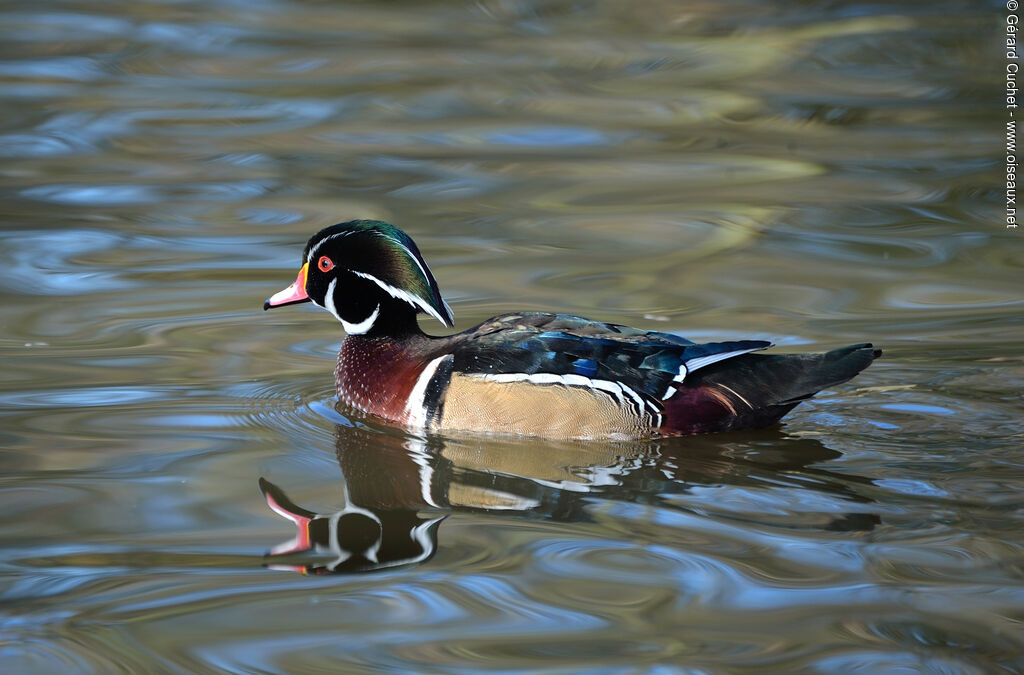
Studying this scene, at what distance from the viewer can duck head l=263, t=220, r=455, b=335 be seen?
694cm

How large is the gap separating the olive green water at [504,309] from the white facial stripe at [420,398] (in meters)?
0.24

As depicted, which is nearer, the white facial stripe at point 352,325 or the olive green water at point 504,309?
the olive green water at point 504,309

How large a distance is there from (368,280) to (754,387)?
2.01 m

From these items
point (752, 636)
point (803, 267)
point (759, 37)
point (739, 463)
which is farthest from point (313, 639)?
point (759, 37)

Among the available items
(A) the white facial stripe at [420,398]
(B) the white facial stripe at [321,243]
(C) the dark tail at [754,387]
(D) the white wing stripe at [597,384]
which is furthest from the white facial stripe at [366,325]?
(C) the dark tail at [754,387]

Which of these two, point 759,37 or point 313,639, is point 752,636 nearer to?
point 313,639

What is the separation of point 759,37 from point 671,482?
1052 cm

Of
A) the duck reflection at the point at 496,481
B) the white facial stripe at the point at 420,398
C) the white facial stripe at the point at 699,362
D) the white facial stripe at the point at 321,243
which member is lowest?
the duck reflection at the point at 496,481

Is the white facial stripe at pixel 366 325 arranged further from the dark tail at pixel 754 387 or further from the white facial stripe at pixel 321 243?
the dark tail at pixel 754 387

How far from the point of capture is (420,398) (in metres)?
6.67

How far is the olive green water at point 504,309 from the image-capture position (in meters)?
4.73

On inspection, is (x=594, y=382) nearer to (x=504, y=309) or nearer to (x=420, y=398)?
(x=420, y=398)

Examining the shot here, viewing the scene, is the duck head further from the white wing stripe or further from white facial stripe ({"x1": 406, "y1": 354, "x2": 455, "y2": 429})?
the white wing stripe

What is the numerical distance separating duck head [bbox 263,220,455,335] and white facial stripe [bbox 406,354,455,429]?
0.92 feet
